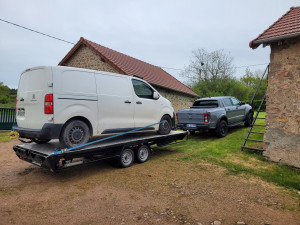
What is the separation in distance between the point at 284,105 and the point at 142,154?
420 cm

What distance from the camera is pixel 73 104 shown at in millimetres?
4578

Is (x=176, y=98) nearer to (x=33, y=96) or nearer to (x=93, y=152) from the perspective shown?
(x=93, y=152)

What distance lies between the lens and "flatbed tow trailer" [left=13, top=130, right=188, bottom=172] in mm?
4257

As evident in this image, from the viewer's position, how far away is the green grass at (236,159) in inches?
198

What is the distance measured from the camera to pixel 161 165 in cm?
591

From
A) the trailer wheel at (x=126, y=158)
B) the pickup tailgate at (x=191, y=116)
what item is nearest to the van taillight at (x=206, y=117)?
the pickup tailgate at (x=191, y=116)

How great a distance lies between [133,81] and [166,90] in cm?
977

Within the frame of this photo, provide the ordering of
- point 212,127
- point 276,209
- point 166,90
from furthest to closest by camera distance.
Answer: point 166,90 → point 212,127 → point 276,209

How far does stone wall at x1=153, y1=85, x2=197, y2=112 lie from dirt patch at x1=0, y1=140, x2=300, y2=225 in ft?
33.6

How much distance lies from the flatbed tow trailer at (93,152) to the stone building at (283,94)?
2862mm

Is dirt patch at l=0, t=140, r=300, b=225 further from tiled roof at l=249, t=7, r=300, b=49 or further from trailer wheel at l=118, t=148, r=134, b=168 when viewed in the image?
tiled roof at l=249, t=7, r=300, b=49

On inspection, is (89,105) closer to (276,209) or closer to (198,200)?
(198,200)

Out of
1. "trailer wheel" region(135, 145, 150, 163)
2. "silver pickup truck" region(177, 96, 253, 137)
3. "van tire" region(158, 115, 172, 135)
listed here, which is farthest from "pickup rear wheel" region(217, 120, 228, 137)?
"trailer wheel" region(135, 145, 150, 163)

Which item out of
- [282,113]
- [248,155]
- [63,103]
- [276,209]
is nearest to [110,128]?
[63,103]
